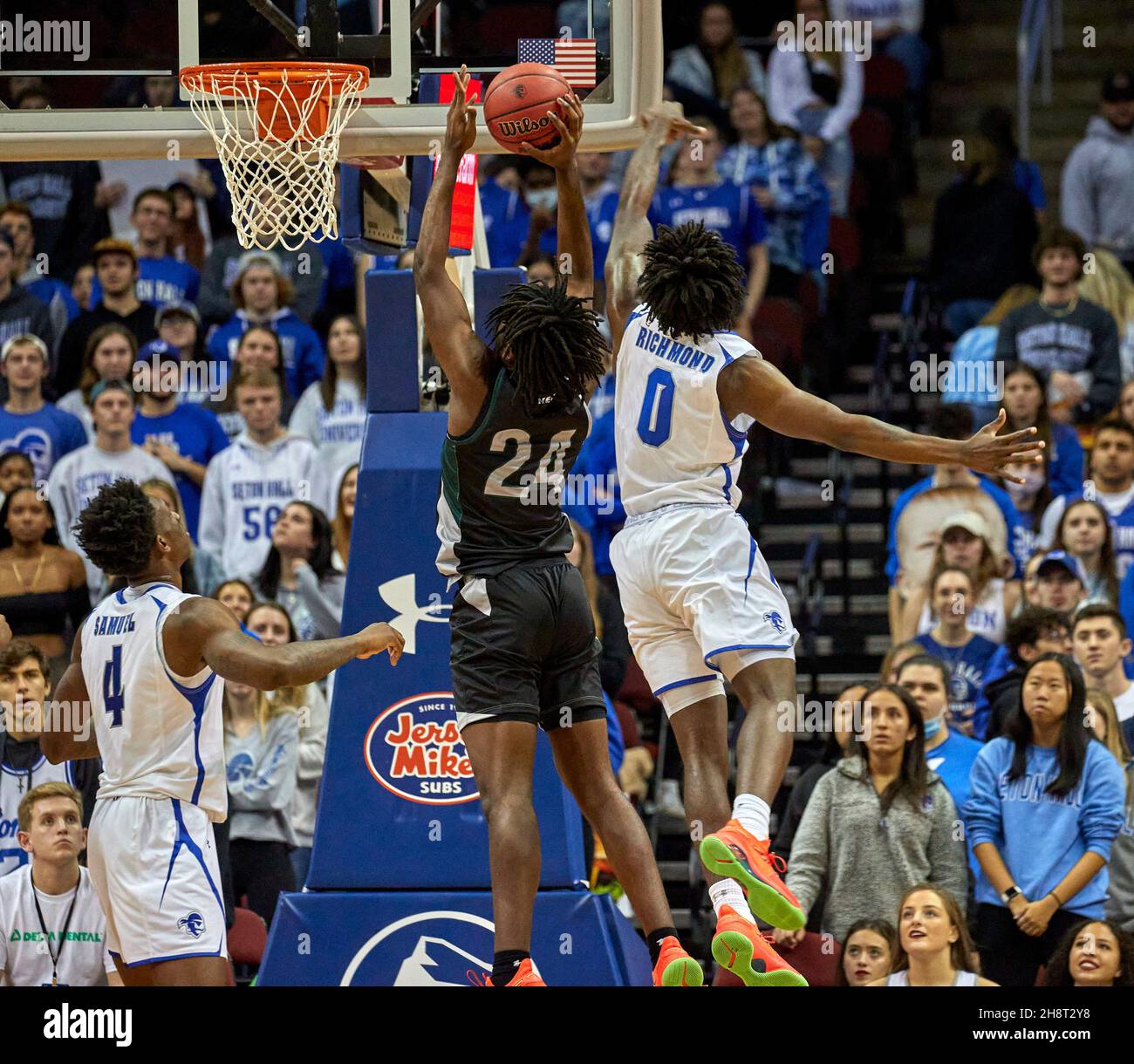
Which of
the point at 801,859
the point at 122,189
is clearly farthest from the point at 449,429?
the point at 122,189

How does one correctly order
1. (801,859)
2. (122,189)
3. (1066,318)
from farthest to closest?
(122,189) < (1066,318) < (801,859)

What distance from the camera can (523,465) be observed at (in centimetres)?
659

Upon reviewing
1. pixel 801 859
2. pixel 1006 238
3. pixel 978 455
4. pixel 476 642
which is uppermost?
pixel 1006 238

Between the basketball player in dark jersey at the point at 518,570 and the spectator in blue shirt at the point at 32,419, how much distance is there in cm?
545

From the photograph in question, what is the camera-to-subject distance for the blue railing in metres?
14.7

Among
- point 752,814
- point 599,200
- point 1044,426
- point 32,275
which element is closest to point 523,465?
point 752,814

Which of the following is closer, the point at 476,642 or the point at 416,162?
the point at 476,642

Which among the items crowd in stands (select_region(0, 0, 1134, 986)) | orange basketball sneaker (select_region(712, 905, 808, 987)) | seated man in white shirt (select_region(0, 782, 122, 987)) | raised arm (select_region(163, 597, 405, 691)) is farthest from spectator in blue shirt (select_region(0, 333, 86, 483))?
orange basketball sneaker (select_region(712, 905, 808, 987))

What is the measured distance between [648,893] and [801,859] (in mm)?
2249

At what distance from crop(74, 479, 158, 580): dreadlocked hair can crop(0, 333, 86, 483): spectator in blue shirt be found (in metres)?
4.87

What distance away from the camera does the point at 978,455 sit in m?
6.30

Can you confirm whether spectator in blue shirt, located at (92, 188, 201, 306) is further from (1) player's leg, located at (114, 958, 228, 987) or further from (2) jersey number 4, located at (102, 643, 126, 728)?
(1) player's leg, located at (114, 958, 228, 987)

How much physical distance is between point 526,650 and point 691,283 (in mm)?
1330
